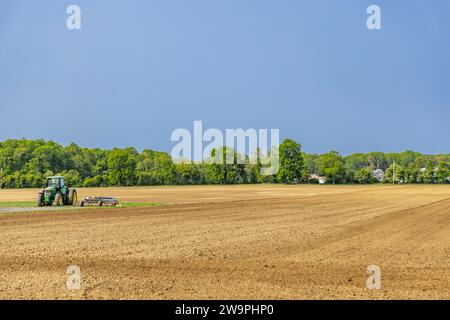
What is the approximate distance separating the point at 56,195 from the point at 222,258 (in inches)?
1052

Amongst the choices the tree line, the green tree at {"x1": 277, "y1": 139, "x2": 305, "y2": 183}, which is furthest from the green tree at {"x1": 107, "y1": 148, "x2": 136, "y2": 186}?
the green tree at {"x1": 277, "y1": 139, "x2": 305, "y2": 183}

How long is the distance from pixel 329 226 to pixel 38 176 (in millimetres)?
106987

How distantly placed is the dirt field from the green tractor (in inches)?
469

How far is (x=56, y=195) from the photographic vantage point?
4081 centimetres

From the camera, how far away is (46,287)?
1252cm

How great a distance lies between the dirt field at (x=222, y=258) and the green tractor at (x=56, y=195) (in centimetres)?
1190

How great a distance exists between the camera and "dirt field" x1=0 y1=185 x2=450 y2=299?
12281 mm
